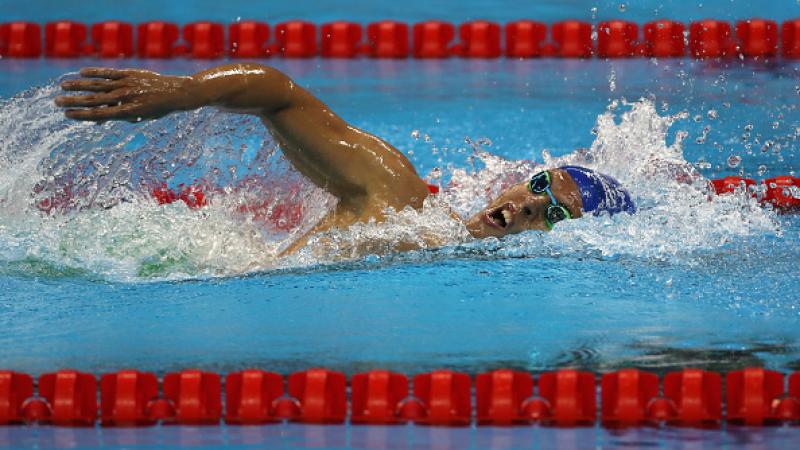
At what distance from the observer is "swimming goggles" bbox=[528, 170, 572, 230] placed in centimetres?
361

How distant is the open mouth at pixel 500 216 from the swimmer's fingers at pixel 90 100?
50.1 inches

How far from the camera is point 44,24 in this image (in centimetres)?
654

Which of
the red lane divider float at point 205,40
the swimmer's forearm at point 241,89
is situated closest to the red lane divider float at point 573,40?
the red lane divider float at point 205,40

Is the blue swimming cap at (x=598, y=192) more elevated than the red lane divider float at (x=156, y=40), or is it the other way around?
the red lane divider float at (x=156, y=40)

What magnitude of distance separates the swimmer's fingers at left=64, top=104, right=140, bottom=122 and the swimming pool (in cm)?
60

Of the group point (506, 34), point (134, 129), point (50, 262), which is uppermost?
point (506, 34)

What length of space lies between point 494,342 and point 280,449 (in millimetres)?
740

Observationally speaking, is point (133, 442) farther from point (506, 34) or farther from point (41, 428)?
point (506, 34)

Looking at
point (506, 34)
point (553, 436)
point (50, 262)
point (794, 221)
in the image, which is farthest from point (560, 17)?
point (553, 436)

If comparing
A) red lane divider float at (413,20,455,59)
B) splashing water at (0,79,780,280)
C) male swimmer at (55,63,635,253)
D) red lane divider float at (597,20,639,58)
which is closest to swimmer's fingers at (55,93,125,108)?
male swimmer at (55,63,635,253)

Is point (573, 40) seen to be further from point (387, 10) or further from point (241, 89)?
point (241, 89)

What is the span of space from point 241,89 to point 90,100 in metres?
0.46

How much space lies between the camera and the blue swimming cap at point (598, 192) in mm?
3648

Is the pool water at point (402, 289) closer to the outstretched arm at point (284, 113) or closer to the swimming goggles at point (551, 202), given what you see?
the swimming goggles at point (551, 202)
